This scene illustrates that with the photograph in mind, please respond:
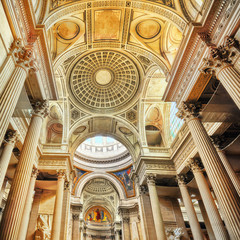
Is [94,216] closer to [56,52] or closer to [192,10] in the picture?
[56,52]

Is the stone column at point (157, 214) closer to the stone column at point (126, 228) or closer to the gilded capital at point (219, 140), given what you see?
the gilded capital at point (219, 140)

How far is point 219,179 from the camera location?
582 centimetres

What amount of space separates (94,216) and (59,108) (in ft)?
92.5

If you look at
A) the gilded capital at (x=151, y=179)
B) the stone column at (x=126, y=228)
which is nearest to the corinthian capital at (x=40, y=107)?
the gilded capital at (x=151, y=179)

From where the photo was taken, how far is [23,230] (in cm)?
919

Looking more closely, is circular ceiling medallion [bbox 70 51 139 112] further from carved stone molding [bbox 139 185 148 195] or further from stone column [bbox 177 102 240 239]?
stone column [bbox 177 102 240 239]

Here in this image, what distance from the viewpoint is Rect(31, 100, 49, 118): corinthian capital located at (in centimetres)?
754

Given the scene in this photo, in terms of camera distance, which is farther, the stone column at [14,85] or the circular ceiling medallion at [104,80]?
the circular ceiling medallion at [104,80]

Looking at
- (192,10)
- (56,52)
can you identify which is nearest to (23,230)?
(56,52)

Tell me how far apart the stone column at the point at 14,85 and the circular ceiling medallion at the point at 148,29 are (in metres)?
6.61

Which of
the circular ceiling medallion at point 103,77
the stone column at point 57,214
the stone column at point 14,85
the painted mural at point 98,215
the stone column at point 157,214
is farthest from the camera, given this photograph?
the painted mural at point 98,215

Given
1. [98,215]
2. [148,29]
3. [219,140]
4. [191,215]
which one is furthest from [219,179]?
[98,215]

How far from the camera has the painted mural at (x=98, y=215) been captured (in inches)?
1358

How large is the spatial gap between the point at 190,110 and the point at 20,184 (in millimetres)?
6873
